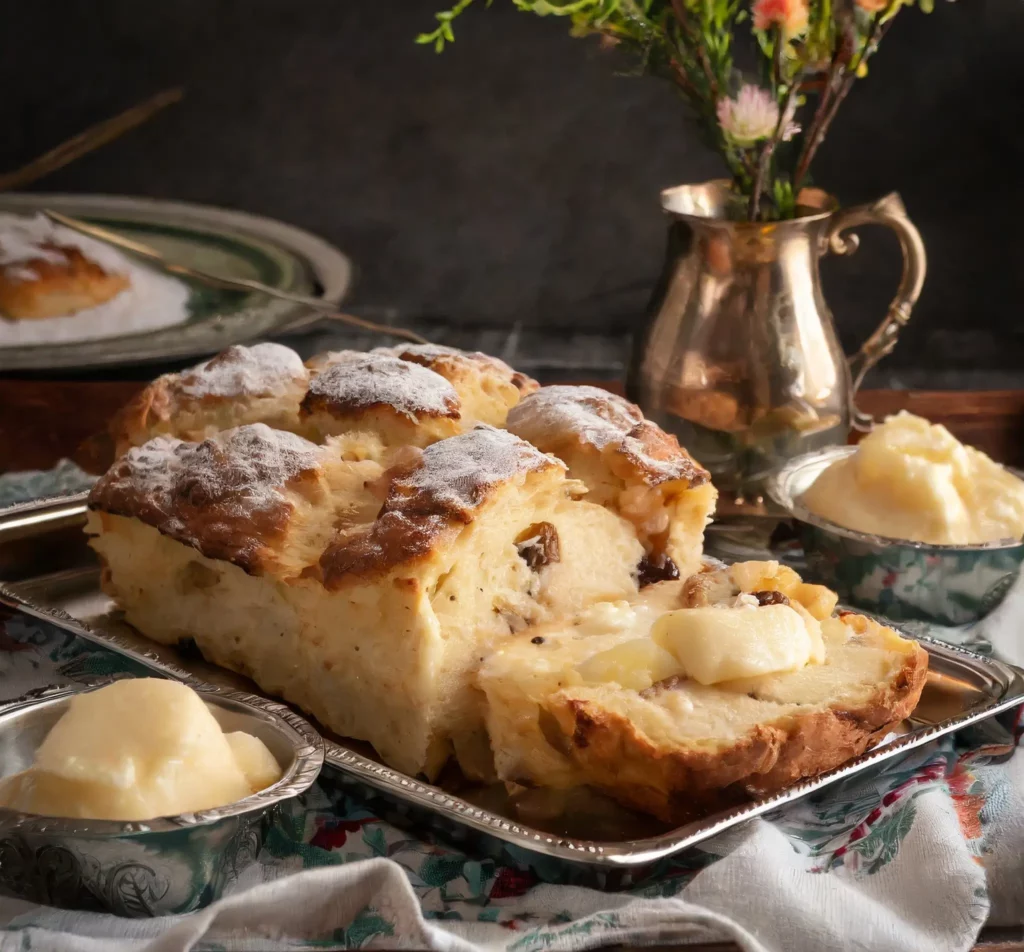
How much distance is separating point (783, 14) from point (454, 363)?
854 millimetres

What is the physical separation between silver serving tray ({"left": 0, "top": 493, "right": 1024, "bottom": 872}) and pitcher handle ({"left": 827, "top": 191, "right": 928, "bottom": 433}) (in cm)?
95

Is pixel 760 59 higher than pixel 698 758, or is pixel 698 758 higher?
pixel 760 59

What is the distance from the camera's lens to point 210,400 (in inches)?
94.1

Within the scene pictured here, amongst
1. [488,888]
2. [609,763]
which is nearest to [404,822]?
[488,888]

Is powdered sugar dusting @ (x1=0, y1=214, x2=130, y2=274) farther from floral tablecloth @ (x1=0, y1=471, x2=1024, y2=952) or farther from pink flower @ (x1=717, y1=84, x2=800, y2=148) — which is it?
floral tablecloth @ (x1=0, y1=471, x2=1024, y2=952)

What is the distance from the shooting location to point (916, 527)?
2445mm

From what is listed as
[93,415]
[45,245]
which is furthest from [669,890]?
[45,245]

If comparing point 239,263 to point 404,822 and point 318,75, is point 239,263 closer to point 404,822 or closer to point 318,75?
point 318,75

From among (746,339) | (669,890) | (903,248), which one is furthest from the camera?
(903,248)

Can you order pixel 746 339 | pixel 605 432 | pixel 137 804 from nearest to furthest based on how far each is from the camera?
pixel 137 804 < pixel 605 432 < pixel 746 339

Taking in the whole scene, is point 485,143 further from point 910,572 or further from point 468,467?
point 468,467

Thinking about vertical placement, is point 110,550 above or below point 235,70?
below

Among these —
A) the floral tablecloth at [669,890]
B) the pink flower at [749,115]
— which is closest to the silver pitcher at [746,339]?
the pink flower at [749,115]

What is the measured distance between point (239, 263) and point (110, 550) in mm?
2369
